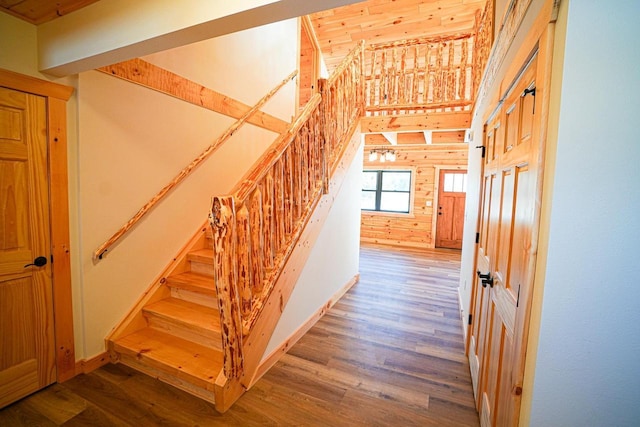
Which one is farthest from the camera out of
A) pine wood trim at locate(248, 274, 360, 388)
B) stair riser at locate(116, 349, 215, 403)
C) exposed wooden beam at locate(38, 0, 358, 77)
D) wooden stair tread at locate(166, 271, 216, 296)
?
wooden stair tread at locate(166, 271, 216, 296)

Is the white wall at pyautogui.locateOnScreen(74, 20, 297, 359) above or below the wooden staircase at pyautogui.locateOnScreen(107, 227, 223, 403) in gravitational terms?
above

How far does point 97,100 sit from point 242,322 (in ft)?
6.39

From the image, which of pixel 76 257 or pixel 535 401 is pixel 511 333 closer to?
pixel 535 401

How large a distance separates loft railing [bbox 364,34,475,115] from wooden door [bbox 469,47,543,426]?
2092 mm

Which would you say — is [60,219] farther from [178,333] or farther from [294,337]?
[294,337]

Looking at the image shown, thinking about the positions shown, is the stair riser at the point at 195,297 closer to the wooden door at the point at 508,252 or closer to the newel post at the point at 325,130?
the newel post at the point at 325,130

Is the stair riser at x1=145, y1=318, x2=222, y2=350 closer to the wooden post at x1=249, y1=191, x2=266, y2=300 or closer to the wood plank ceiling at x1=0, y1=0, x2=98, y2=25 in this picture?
the wooden post at x1=249, y1=191, x2=266, y2=300

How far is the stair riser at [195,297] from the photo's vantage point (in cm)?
243

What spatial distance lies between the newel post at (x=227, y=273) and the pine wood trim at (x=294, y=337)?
1.44 feet

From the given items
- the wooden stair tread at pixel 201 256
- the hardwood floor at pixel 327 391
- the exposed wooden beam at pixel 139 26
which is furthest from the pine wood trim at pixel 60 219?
the wooden stair tread at pixel 201 256

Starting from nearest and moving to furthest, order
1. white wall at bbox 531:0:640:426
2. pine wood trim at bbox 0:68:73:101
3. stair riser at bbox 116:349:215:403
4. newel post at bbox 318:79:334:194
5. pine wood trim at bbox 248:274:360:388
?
white wall at bbox 531:0:640:426 → pine wood trim at bbox 0:68:73:101 → stair riser at bbox 116:349:215:403 → pine wood trim at bbox 248:274:360:388 → newel post at bbox 318:79:334:194

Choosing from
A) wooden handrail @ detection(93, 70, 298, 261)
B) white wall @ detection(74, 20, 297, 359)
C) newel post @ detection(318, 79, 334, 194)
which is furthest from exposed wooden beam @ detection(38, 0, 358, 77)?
newel post @ detection(318, 79, 334, 194)

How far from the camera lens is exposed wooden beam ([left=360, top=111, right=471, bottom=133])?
12.4 feet

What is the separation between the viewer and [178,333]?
2287 millimetres
